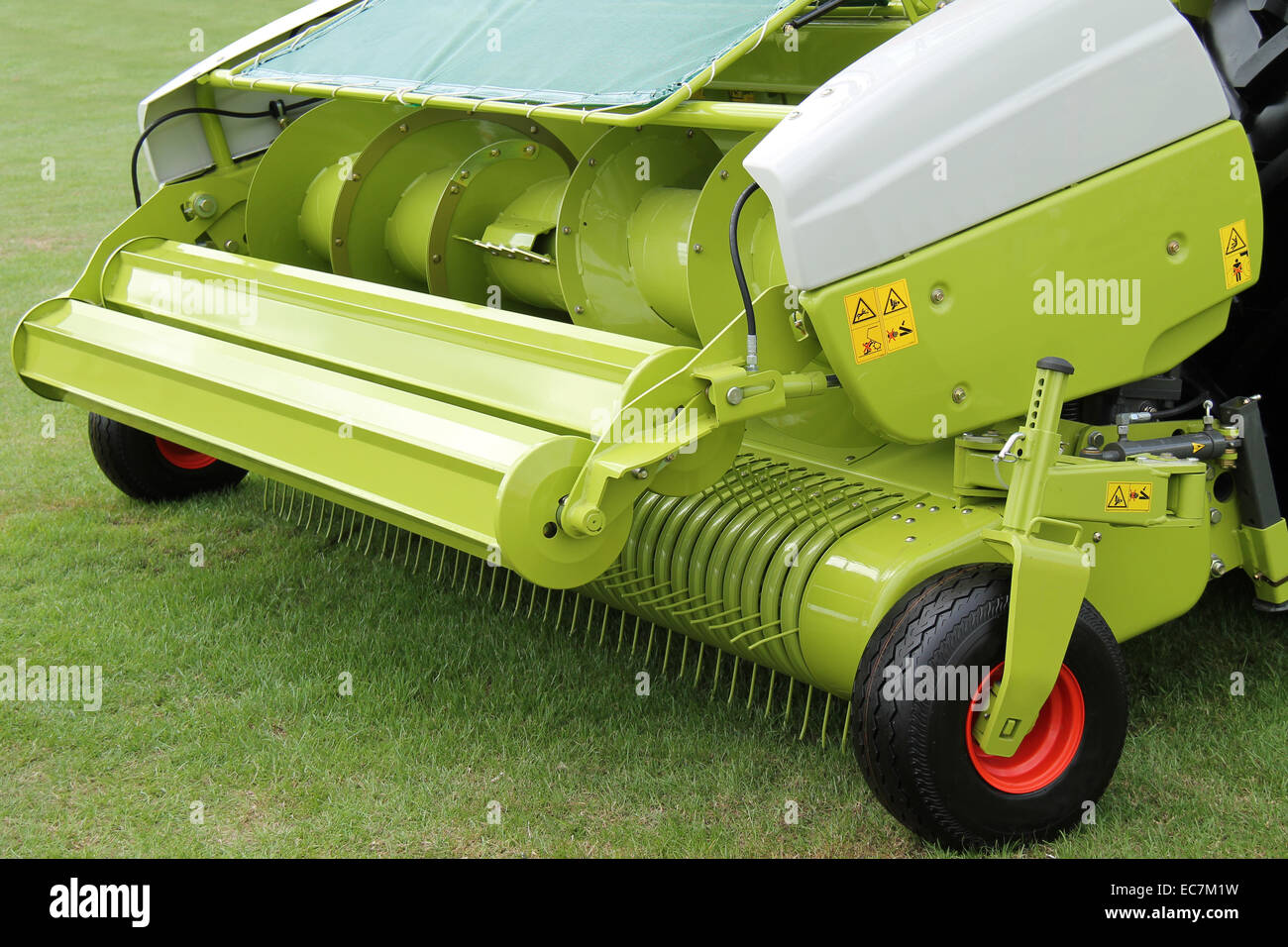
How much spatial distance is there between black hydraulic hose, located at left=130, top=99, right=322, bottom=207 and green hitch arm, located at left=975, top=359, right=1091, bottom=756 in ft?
9.07

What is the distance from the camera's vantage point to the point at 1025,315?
2.74m

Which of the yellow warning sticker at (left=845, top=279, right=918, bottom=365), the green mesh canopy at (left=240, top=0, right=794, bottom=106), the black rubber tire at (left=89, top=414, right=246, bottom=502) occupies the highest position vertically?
the green mesh canopy at (left=240, top=0, right=794, bottom=106)

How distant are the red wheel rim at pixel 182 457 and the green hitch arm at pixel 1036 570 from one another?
124 inches

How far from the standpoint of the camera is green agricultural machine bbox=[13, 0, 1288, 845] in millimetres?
2600

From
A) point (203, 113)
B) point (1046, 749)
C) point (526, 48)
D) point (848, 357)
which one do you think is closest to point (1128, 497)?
point (1046, 749)

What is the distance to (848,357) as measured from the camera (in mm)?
2607

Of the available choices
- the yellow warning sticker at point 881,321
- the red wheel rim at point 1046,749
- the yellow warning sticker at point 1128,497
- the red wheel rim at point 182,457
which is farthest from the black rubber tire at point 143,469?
the yellow warning sticker at point 1128,497

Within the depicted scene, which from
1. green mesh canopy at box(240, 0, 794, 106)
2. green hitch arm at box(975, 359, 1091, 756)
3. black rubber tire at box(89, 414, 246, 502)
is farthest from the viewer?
black rubber tire at box(89, 414, 246, 502)

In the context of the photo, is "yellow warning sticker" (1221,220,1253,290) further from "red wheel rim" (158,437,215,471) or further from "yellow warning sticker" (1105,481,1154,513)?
"red wheel rim" (158,437,215,471)

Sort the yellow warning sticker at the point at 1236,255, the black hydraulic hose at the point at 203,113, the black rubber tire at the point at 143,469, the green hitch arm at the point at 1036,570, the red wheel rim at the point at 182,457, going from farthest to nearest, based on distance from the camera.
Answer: the red wheel rim at the point at 182,457 < the black rubber tire at the point at 143,469 < the black hydraulic hose at the point at 203,113 < the yellow warning sticker at the point at 1236,255 < the green hitch arm at the point at 1036,570

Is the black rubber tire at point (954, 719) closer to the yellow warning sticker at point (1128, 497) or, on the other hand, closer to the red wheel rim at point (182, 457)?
the yellow warning sticker at point (1128, 497)

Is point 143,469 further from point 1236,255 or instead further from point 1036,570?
point 1236,255

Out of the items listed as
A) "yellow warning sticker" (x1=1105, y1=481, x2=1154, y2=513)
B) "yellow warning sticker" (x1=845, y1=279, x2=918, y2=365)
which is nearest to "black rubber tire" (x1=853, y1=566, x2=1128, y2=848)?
"yellow warning sticker" (x1=1105, y1=481, x2=1154, y2=513)

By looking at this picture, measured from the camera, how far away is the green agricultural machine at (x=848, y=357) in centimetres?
260
